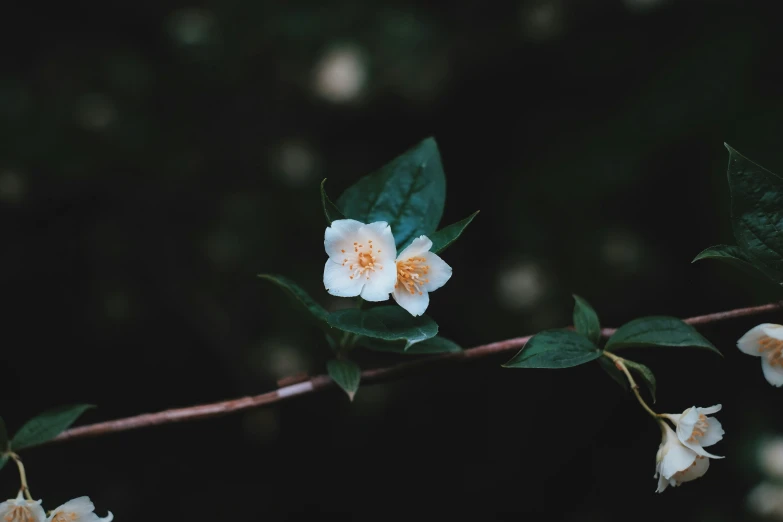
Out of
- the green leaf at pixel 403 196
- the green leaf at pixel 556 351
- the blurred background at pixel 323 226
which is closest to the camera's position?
the green leaf at pixel 556 351

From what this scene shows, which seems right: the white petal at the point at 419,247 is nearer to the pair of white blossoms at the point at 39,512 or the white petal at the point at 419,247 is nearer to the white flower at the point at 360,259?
the white flower at the point at 360,259

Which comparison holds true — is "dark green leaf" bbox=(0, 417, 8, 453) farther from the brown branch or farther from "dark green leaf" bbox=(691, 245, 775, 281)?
"dark green leaf" bbox=(691, 245, 775, 281)

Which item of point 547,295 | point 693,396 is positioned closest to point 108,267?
point 547,295

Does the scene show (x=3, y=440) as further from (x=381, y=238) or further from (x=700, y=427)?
(x=700, y=427)

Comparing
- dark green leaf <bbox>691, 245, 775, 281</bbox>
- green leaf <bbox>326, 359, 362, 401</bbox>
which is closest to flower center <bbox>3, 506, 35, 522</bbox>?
green leaf <bbox>326, 359, 362, 401</bbox>

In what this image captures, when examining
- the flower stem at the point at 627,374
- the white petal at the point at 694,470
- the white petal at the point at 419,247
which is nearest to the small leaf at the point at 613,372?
the flower stem at the point at 627,374

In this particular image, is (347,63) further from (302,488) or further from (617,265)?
(302,488)
